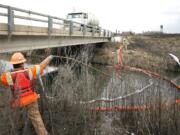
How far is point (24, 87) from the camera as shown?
4.32m

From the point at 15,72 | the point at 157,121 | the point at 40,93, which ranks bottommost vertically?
the point at 157,121

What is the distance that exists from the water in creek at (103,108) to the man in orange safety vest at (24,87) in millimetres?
167

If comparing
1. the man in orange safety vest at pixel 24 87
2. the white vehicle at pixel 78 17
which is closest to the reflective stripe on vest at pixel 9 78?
the man in orange safety vest at pixel 24 87

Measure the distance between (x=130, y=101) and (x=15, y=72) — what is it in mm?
2109

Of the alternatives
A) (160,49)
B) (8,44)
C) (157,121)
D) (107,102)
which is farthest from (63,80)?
(160,49)

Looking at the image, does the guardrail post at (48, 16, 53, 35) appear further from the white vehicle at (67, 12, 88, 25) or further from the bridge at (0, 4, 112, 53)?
the white vehicle at (67, 12, 88, 25)

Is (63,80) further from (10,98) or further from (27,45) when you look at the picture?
(27,45)

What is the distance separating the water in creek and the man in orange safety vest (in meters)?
0.17

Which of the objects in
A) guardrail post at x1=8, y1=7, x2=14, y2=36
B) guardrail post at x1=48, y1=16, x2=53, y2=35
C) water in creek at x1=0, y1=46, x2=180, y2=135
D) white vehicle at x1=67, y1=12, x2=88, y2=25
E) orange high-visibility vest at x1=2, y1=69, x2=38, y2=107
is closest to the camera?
orange high-visibility vest at x1=2, y1=69, x2=38, y2=107

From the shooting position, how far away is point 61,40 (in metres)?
14.9

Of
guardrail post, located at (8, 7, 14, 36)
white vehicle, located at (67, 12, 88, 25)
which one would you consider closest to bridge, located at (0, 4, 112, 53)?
guardrail post, located at (8, 7, 14, 36)

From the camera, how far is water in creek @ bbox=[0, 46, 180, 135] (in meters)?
4.55

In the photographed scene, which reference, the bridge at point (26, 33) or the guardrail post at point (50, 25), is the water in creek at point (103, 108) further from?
the guardrail post at point (50, 25)

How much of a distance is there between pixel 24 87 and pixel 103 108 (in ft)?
5.91
